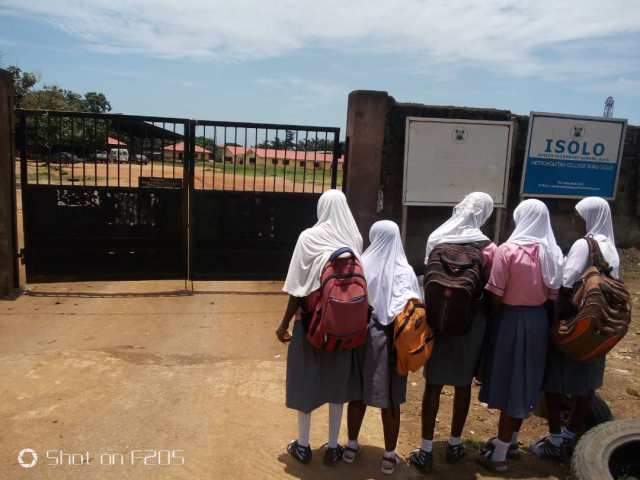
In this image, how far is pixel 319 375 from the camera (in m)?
3.09

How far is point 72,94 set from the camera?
36938mm

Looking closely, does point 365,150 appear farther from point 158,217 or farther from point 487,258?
point 487,258

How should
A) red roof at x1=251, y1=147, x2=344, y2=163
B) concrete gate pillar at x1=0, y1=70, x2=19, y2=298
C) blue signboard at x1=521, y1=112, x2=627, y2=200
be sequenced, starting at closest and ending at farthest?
concrete gate pillar at x1=0, y1=70, x2=19, y2=298 < red roof at x1=251, y1=147, x2=344, y2=163 < blue signboard at x1=521, y1=112, x2=627, y2=200

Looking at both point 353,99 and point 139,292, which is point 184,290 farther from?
point 353,99

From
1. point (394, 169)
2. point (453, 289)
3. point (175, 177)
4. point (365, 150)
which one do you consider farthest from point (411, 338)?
point (175, 177)

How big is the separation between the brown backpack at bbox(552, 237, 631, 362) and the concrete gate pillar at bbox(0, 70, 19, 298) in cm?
571

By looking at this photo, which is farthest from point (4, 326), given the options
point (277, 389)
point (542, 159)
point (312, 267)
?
point (542, 159)

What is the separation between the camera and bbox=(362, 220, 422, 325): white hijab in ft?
9.91

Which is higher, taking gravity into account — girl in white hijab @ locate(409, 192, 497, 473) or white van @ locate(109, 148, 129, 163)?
white van @ locate(109, 148, 129, 163)

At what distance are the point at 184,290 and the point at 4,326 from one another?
6.54ft

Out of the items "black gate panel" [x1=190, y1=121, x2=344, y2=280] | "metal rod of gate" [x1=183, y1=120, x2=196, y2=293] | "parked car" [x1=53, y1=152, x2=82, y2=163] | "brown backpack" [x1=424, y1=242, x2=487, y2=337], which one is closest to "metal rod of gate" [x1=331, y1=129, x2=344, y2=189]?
"black gate panel" [x1=190, y1=121, x2=344, y2=280]

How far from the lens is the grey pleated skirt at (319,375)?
3.07 m

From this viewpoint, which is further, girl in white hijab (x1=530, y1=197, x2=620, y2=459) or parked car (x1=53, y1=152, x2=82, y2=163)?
parked car (x1=53, y1=152, x2=82, y2=163)

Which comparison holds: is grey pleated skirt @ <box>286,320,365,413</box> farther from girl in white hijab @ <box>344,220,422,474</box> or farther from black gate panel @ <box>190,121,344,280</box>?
black gate panel @ <box>190,121,344,280</box>
